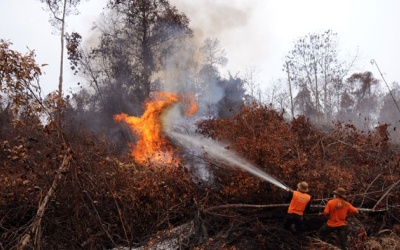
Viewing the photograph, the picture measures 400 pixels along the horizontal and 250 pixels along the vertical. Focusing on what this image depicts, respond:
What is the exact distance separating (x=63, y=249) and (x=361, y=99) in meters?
42.8

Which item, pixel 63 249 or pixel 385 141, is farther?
pixel 385 141

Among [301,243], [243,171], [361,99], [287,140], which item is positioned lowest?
[301,243]

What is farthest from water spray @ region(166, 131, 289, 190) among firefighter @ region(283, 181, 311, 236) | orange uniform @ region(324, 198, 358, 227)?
orange uniform @ region(324, 198, 358, 227)

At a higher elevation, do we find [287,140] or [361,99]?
[361,99]

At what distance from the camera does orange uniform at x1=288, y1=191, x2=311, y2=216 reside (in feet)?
25.4

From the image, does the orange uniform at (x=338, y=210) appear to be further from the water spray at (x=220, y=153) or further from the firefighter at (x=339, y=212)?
the water spray at (x=220, y=153)

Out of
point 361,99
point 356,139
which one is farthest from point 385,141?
point 361,99

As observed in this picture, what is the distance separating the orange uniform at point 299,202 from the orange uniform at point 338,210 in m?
0.47

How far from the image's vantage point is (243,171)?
973cm

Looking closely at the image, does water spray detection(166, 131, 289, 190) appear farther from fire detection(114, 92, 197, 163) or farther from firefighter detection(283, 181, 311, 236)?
fire detection(114, 92, 197, 163)

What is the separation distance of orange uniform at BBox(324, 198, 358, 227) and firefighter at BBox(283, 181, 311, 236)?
48 cm

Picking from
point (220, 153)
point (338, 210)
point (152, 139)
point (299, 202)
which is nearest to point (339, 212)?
point (338, 210)

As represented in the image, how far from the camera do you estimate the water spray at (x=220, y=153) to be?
957 cm

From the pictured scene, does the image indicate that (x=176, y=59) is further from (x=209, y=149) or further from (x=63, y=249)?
(x=63, y=249)
